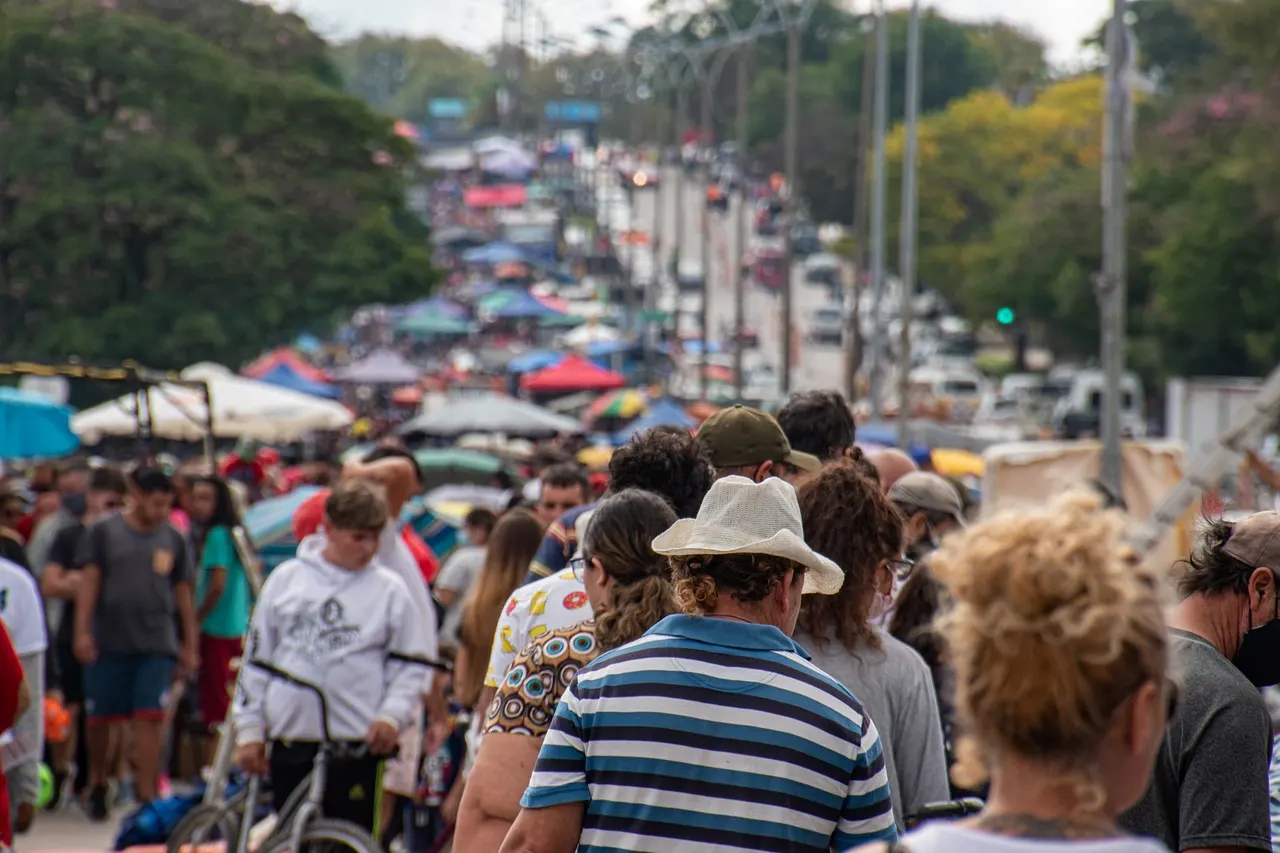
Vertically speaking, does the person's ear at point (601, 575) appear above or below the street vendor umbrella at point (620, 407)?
above

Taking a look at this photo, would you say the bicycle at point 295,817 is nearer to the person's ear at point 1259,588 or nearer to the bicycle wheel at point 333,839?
the bicycle wheel at point 333,839

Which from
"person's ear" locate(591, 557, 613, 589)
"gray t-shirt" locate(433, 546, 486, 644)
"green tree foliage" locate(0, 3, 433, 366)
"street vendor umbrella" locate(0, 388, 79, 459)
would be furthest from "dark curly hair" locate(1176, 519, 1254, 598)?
"green tree foliage" locate(0, 3, 433, 366)

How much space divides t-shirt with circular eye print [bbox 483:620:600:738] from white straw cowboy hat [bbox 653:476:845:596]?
60cm

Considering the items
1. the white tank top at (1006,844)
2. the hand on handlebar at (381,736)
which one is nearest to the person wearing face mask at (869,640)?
the white tank top at (1006,844)

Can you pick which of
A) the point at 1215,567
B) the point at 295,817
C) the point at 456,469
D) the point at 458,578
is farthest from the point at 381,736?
the point at 456,469

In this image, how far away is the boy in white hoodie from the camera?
25.4ft

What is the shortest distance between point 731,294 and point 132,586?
288 ft

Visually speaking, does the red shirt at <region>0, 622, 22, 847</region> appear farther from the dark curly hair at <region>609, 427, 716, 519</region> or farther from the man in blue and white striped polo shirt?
the man in blue and white striped polo shirt

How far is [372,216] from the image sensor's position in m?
47.4

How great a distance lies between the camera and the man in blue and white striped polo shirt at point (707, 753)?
3.83 m

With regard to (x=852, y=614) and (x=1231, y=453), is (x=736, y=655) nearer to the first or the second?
(x=852, y=614)

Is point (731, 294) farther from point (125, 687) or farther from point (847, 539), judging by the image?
point (847, 539)

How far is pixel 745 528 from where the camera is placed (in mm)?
4051

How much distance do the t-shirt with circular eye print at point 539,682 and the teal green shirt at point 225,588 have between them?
811 centimetres
